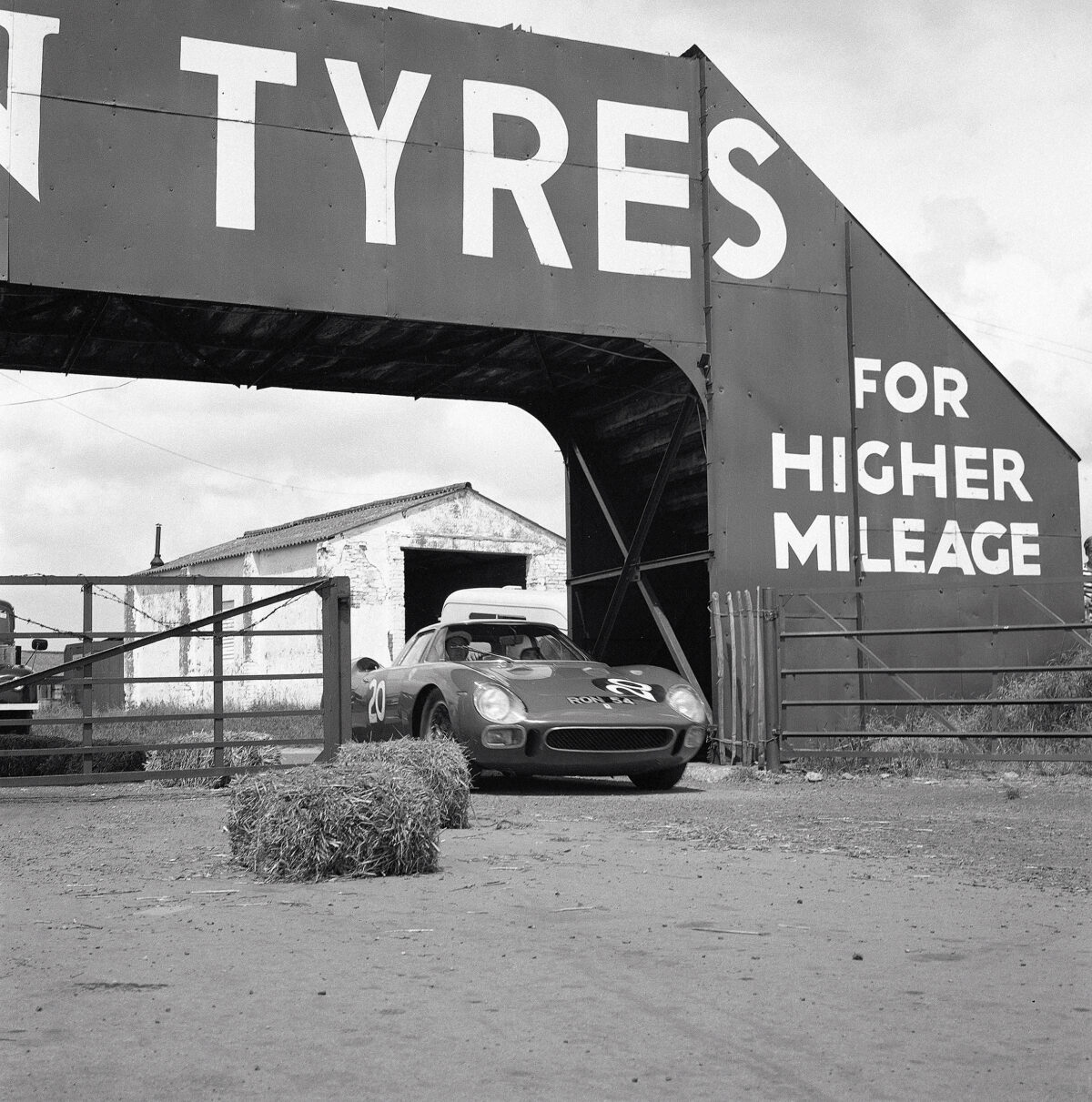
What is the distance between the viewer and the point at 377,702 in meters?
12.8

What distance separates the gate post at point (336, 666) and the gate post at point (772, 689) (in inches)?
152

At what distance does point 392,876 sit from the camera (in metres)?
6.64

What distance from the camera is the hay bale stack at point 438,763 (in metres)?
8.32

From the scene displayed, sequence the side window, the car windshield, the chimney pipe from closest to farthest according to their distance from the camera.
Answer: the car windshield, the side window, the chimney pipe

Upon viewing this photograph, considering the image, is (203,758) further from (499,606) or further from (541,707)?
(541,707)

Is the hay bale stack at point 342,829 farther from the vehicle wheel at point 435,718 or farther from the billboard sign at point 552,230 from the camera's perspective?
the billboard sign at point 552,230

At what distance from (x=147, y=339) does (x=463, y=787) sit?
8.15m

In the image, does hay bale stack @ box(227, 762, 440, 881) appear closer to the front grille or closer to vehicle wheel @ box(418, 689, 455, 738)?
the front grille

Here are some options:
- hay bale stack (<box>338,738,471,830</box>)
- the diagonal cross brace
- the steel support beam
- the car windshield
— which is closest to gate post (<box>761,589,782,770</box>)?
the steel support beam

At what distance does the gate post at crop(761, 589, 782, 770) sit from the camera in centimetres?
1305

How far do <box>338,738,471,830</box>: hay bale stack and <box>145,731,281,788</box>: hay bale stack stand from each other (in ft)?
9.72

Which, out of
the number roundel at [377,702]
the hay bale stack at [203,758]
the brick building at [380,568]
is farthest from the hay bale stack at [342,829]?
the brick building at [380,568]

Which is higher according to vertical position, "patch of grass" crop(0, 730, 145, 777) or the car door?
the car door

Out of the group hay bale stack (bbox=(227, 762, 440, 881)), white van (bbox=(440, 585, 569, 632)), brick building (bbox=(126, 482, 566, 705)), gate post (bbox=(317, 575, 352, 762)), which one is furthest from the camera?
brick building (bbox=(126, 482, 566, 705))
